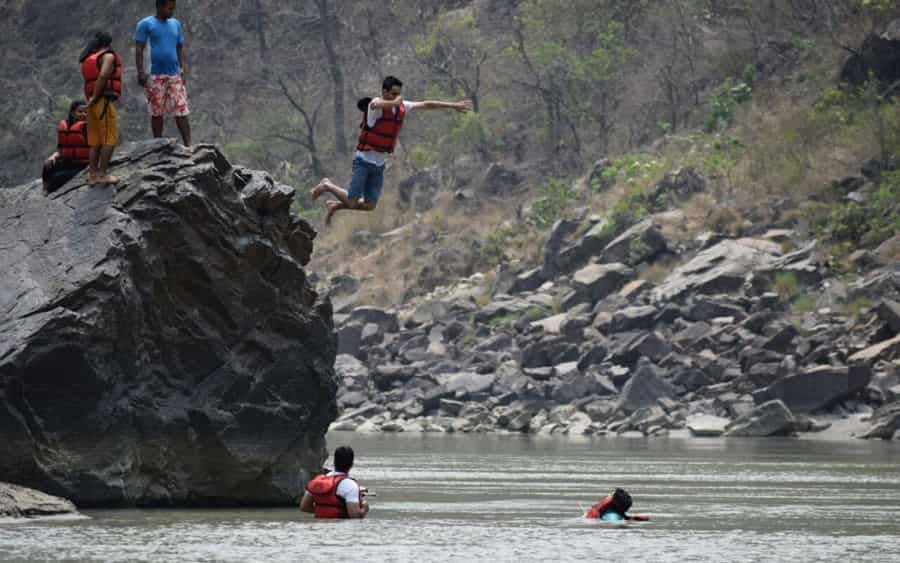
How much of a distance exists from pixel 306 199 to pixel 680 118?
15963 mm

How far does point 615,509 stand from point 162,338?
5.40 m

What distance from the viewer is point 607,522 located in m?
20.9

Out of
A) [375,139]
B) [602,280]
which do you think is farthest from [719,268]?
[375,139]

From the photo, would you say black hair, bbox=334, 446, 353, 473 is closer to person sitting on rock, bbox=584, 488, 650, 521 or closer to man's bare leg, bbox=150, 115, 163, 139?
person sitting on rock, bbox=584, 488, 650, 521

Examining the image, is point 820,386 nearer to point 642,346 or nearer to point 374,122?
point 642,346

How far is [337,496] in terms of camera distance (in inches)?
824

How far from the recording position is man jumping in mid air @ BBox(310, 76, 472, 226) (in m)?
22.7

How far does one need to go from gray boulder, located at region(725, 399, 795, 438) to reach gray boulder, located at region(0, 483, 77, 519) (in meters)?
20.5

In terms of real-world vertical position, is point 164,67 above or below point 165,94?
above

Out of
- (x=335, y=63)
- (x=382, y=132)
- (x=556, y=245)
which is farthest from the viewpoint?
(x=335, y=63)

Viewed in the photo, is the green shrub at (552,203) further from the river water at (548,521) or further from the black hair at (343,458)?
the black hair at (343,458)

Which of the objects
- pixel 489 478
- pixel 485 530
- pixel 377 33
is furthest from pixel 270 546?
pixel 377 33

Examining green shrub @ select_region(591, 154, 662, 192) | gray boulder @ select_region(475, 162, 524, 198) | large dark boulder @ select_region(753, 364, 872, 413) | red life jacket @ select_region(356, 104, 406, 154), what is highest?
gray boulder @ select_region(475, 162, 524, 198)

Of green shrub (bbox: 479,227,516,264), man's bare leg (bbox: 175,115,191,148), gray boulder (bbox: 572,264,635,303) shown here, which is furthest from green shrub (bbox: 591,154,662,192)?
man's bare leg (bbox: 175,115,191,148)
